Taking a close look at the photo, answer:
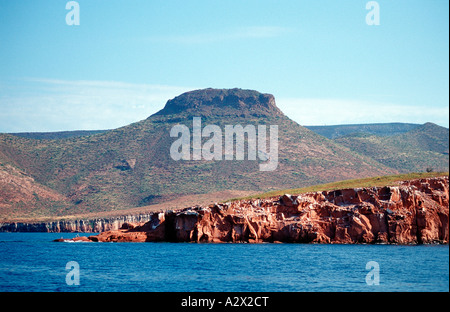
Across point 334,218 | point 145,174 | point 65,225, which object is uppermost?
point 145,174

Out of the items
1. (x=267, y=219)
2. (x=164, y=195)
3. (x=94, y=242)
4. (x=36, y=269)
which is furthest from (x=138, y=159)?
(x=36, y=269)

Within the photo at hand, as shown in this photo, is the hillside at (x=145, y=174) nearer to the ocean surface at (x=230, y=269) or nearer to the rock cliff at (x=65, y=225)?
the rock cliff at (x=65, y=225)

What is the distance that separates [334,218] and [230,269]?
2681 cm

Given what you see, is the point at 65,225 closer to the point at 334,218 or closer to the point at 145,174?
the point at 145,174

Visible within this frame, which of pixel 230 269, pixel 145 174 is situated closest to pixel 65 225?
pixel 145 174

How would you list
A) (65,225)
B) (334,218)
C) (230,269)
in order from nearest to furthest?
(230,269) < (334,218) < (65,225)

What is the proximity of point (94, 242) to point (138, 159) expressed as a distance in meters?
109

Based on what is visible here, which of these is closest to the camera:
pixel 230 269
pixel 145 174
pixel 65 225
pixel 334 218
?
pixel 230 269

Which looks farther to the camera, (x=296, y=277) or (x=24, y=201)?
(x=24, y=201)

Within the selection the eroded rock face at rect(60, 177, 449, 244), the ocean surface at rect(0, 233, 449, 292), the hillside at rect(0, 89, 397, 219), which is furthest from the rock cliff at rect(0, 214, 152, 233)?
the ocean surface at rect(0, 233, 449, 292)

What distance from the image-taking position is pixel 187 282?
4859 centimetres

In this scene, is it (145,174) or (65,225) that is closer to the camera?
(65,225)

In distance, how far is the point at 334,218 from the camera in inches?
3120
